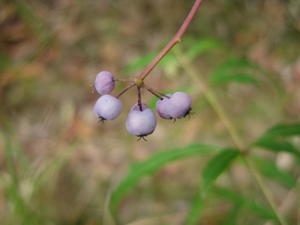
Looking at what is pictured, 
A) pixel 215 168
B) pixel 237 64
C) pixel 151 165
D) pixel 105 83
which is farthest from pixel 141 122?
pixel 237 64

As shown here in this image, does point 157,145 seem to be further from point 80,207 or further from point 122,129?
point 80,207

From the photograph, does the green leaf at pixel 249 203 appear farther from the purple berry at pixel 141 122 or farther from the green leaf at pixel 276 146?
the purple berry at pixel 141 122

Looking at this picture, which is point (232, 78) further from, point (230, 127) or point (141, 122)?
point (141, 122)

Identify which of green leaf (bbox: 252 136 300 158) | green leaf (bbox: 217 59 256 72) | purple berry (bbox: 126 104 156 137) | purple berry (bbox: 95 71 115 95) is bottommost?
purple berry (bbox: 126 104 156 137)

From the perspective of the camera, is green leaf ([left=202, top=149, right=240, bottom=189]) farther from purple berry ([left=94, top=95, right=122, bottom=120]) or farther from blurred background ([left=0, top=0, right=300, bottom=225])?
blurred background ([left=0, top=0, right=300, bottom=225])

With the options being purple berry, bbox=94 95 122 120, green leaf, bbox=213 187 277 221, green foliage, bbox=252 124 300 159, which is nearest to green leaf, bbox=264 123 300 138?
green foliage, bbox=252 124 300 159

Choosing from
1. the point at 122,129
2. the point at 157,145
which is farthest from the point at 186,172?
the point at 122,129

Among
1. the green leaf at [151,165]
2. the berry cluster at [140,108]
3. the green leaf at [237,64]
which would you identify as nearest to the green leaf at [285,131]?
the green leaf at [151,165]
